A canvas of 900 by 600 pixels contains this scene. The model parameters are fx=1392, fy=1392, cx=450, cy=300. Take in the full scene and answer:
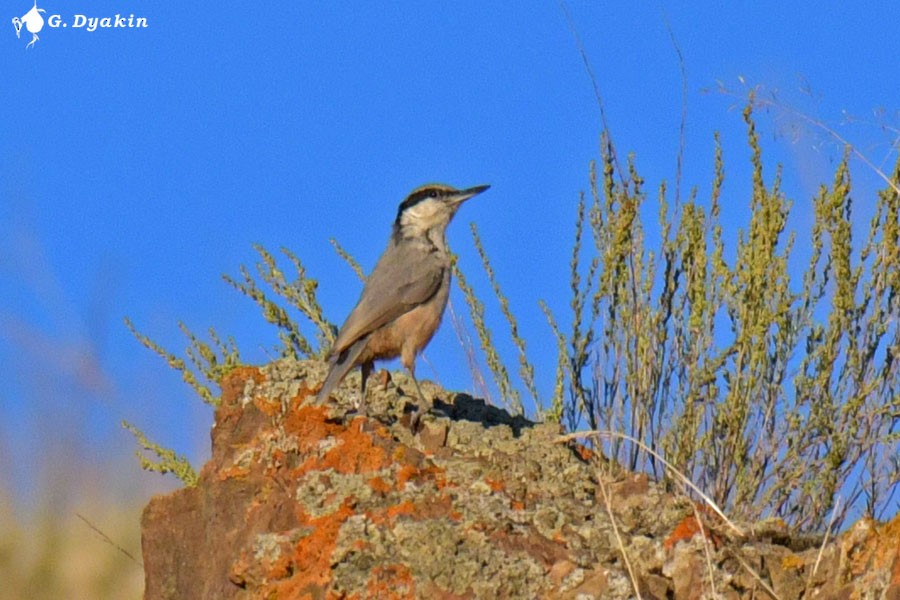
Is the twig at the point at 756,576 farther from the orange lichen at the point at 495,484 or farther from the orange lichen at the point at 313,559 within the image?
the orange lichen at the point at 313,559

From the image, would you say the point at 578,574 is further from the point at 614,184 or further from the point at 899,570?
the point at 614,184

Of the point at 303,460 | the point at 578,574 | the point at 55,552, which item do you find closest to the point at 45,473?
the point at 55,552

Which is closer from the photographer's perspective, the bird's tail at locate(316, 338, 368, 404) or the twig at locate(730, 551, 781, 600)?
the twig at locate(730, 551, 781, 600)

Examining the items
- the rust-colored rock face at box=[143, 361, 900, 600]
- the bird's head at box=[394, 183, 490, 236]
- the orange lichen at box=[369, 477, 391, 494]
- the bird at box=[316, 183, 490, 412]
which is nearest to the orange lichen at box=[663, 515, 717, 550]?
the rust-colored rock face at box=[143, 361, 900, 600]

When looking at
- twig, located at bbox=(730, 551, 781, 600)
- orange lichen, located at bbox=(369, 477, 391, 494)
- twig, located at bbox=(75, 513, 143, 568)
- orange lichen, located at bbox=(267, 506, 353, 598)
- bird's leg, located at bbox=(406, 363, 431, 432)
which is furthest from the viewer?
twig, located at bbox=(75, 513, 143, 568)

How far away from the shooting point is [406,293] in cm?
595

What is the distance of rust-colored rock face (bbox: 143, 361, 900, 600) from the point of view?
4.04m

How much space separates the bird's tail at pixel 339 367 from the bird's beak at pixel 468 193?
3.70 ft

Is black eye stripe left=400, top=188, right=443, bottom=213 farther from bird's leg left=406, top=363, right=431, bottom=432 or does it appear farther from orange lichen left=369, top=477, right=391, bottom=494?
orange lichen left=369, top=477, right=391, bottom=494

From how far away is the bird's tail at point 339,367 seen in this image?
511 cm

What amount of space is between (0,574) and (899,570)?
4714 mm

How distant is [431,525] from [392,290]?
1892mm

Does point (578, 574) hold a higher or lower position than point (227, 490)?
lower

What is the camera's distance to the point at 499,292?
21.1 ft
